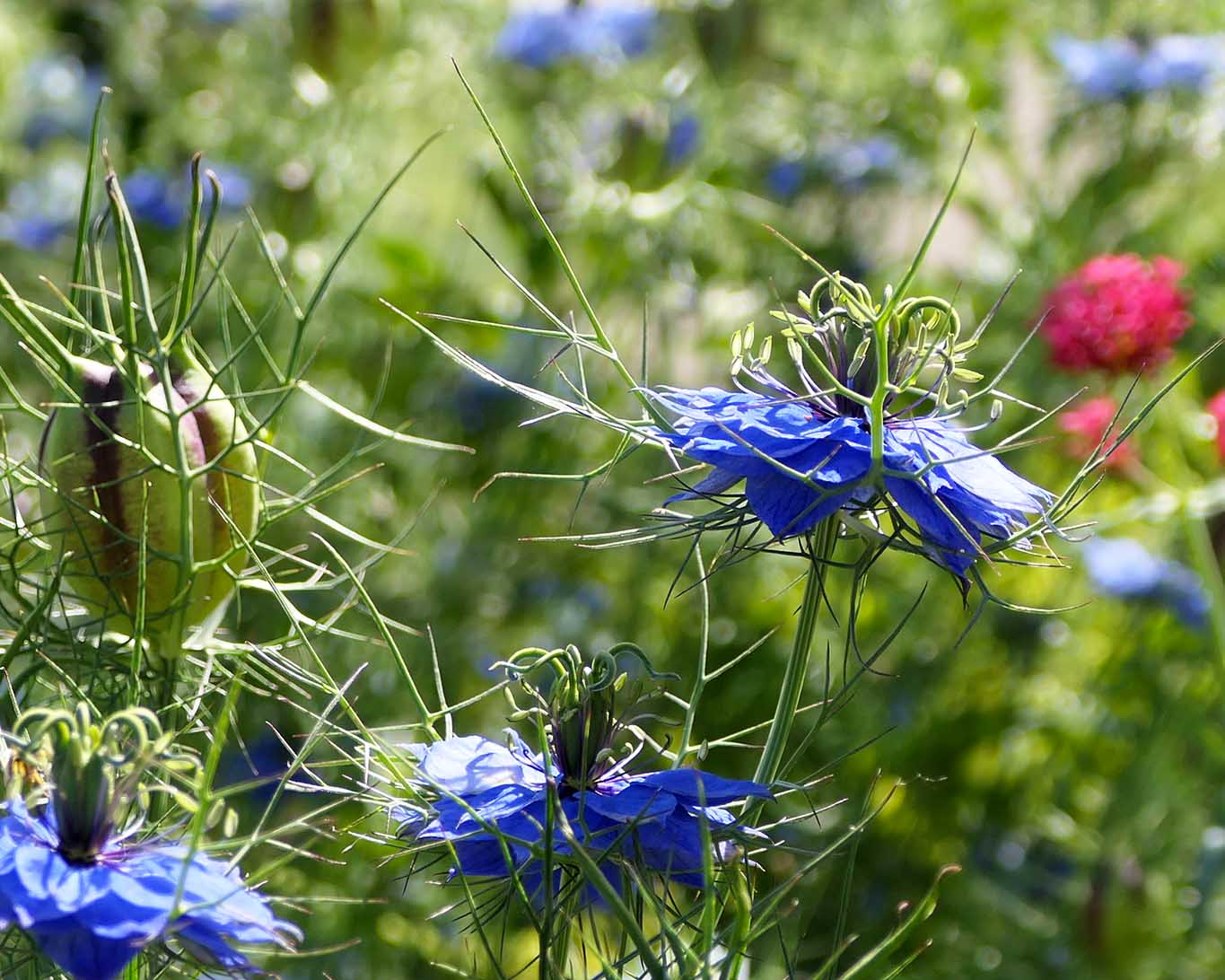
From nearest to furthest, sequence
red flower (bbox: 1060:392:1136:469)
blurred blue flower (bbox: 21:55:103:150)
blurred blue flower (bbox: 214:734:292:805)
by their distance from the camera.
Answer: red flower (bbox: 1060:392:1136:469) → blurred blue flower (bbox: 214:734:292:805) → blurred blue flower (bbox: 21:55:103:150)

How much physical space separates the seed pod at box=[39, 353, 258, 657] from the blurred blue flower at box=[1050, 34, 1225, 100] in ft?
3.43

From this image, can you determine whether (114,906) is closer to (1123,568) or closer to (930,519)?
(930,519)

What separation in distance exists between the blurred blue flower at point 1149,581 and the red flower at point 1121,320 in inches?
12.1

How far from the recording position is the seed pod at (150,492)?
0.51 meters

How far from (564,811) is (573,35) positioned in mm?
1154

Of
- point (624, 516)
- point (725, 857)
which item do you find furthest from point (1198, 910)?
point (725, 857)

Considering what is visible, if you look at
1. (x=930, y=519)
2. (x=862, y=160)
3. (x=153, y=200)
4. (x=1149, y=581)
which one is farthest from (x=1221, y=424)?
(x=153, y=200)

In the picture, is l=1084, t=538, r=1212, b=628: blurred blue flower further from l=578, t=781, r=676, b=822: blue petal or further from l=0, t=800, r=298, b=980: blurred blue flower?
l=0, t=800, r=298, b=980: blurred blue flower

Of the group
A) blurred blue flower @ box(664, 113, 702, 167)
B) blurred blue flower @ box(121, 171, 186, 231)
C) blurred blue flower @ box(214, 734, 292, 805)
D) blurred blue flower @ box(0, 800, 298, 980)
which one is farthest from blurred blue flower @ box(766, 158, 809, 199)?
blurred blue flower @ box(0, 800, 298, 980)

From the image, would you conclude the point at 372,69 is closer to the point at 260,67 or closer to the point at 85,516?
the point at 260,67

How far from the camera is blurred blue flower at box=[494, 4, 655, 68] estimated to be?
1.47 metres

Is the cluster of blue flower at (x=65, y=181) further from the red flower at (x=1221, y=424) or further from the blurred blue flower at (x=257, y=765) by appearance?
the red flower at (x=1221, y=424)

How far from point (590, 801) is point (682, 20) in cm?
119

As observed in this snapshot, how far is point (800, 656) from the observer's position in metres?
0.45
